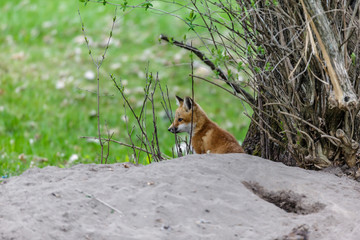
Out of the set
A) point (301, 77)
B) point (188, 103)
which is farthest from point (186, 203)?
point (188, 103)

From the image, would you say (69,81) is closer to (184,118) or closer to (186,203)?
(184,118)

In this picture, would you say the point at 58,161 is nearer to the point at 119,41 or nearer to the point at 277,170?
the point at 277,170

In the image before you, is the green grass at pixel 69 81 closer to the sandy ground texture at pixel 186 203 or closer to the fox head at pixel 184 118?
the fox head at pixel 184 118

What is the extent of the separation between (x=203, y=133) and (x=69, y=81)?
5.43m

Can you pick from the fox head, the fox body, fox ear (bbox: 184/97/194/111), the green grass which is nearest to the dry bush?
the fox body

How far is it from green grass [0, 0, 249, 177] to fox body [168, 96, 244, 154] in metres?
0.66

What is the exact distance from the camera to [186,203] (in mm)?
3561

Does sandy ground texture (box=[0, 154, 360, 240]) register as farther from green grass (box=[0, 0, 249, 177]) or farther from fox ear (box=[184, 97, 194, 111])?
green grass (box=[0, 0, 249, 177])

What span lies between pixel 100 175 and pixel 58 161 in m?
3.43

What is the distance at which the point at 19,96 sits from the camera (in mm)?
9953

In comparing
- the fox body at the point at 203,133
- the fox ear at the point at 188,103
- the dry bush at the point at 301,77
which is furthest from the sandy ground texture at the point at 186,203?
the fox ear at the point at 188,103

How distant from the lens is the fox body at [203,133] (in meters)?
Answer: 5.61

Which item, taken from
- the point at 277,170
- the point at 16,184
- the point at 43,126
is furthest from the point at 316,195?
the point at 43,126

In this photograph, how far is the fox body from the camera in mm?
5609
